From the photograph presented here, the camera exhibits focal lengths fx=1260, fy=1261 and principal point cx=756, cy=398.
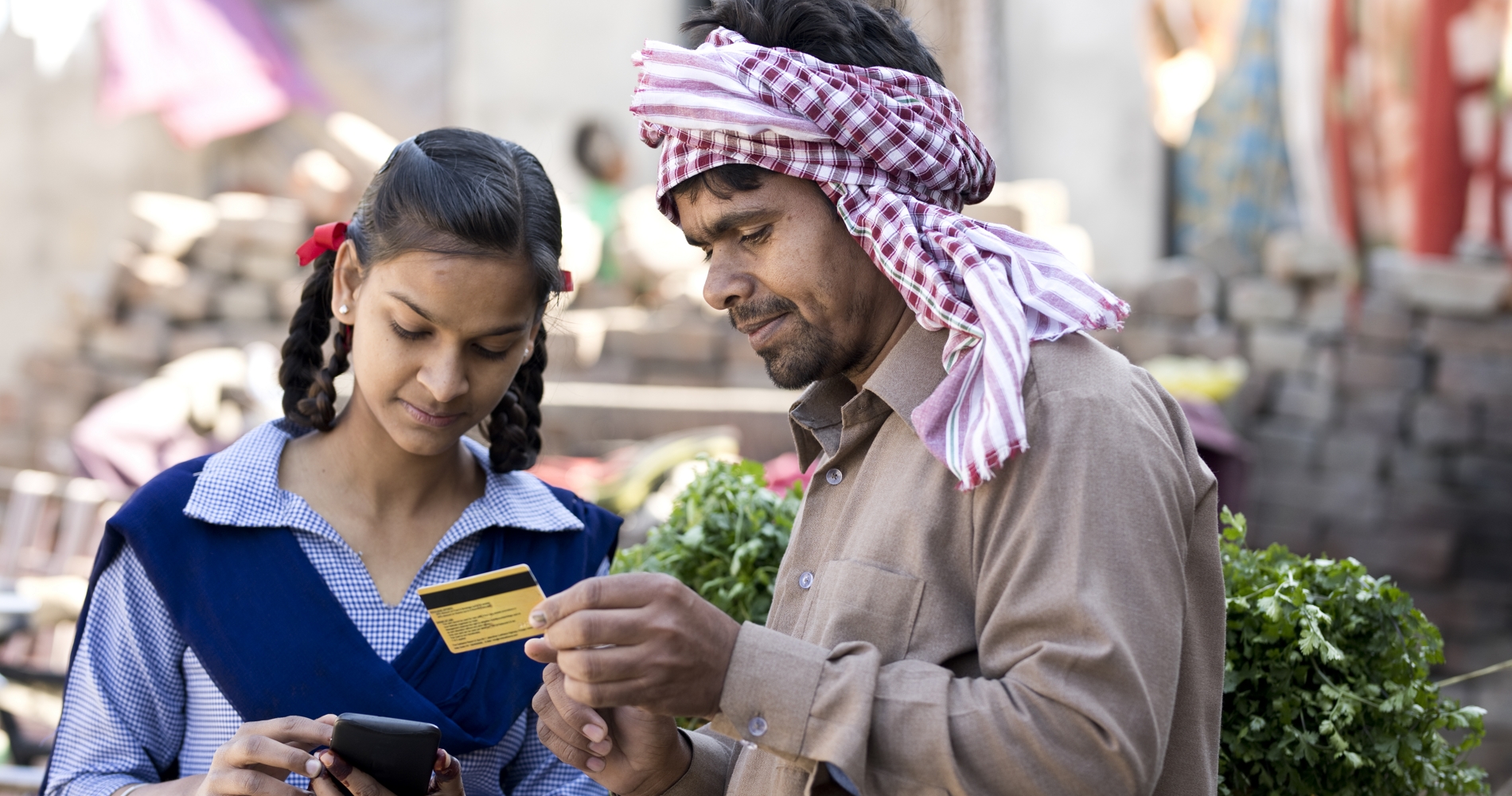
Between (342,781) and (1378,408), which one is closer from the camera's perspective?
(342,781)

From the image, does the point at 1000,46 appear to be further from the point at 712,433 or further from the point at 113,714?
the point at 113,714

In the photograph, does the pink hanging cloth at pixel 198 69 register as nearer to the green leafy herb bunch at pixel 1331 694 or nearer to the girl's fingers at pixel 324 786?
the girl's fingers at pixel 324 786

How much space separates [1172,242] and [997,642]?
10.4 meters

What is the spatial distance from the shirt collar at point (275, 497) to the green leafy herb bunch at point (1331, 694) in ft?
3.76

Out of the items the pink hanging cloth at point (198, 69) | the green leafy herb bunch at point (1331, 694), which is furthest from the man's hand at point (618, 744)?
the pink hanging cloth at point (198, 69)

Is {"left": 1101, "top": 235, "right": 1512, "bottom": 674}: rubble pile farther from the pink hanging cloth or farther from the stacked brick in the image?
the pink hanging cloth

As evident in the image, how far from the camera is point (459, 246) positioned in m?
1.97

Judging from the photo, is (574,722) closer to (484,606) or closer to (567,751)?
(567,751)

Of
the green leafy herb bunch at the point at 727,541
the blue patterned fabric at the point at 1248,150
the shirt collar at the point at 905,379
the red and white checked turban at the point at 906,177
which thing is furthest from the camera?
the blue patterned fabric at the point at 1248,150

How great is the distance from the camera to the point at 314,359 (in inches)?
90.3

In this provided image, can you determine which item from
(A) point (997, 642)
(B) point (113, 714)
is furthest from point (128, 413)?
(A) point (997, 642)

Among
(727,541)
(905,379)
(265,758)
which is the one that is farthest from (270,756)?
(727,541)

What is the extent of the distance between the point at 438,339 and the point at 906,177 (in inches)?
30.4

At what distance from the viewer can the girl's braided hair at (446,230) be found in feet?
6.51
